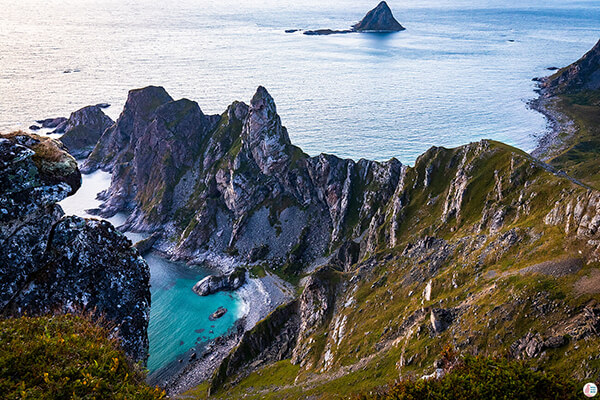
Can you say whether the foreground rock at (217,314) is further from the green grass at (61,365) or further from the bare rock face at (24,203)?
the green grass at (61,365)

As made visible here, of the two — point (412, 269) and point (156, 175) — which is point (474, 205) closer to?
point (412, 269)

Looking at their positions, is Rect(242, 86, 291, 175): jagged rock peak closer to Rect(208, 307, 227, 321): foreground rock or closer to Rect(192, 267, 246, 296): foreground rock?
Rect(192, 267, 246, 296): foreground rock

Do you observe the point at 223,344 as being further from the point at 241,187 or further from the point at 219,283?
the point at 241,187

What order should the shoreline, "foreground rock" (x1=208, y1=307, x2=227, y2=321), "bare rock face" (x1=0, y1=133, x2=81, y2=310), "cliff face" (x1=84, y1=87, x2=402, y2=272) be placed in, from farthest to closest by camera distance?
"cliff face" (x1=84, y1=87, x2=402, y2=272)
"foreground rock" (x1=208, y1=307, x2=227, y2=321)
the shoreline
"bare rock face" (x1=0, y1=133, x2=81, y2=310)

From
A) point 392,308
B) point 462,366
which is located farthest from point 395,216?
point 462,366

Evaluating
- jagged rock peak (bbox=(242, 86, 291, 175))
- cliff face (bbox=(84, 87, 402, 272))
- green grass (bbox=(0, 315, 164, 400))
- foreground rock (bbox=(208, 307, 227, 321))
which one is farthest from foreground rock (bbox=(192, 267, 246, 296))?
green grass (bbox=(0, 315, 164, 400))

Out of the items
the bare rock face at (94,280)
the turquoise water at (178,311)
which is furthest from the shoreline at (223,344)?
the bare rock face at (94,280)

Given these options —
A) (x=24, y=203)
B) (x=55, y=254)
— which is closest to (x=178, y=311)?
(x=55, y=254)
